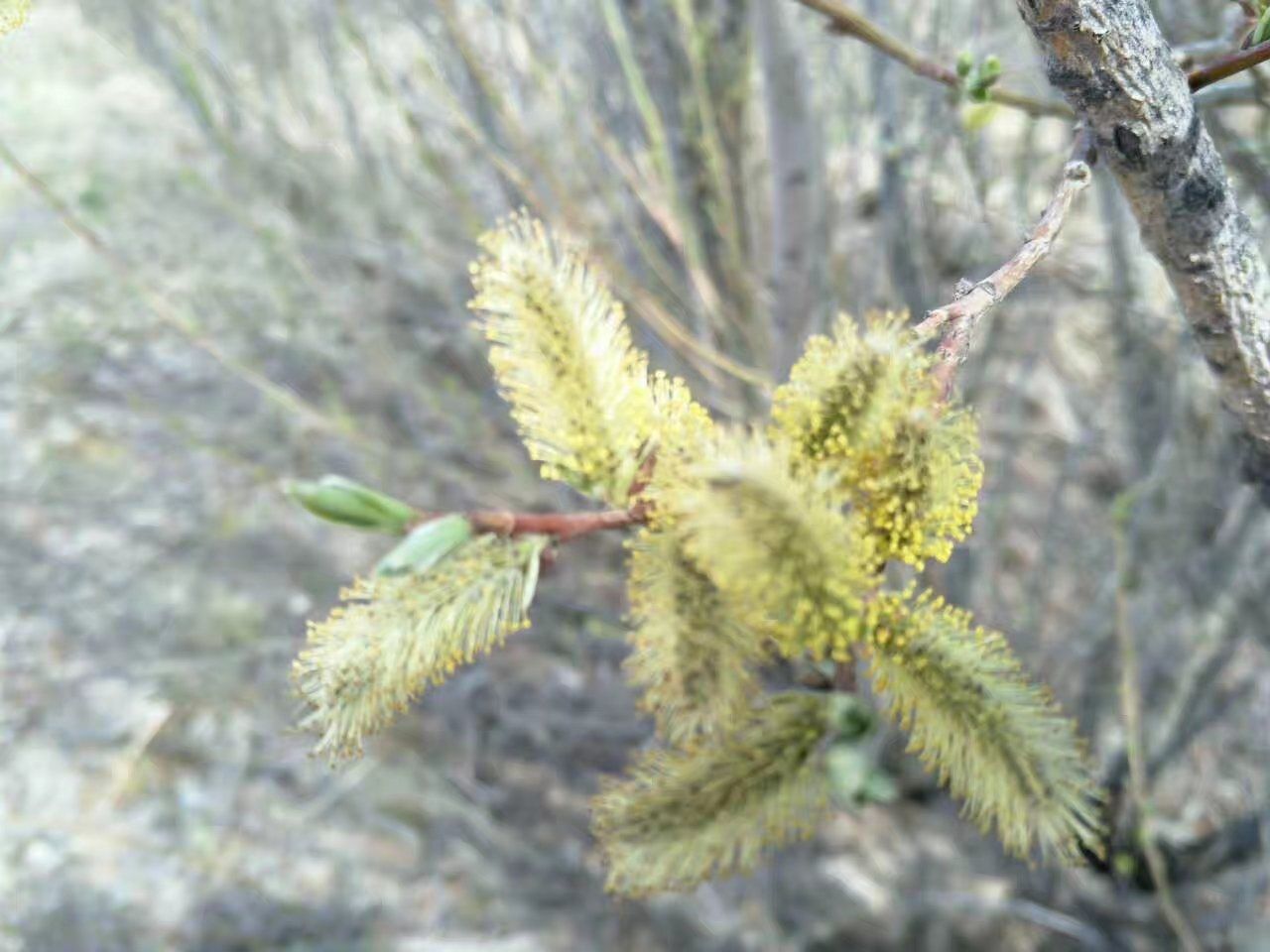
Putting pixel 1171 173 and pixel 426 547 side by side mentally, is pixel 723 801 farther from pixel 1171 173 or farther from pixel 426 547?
pixel 1171 173

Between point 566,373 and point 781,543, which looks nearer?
point 781,543

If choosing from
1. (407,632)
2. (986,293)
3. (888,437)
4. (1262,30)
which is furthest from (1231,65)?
(407,632)

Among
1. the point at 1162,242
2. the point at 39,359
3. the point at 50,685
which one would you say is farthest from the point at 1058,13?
the point at 39,359

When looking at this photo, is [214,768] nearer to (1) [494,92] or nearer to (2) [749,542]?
(1) [494,92]

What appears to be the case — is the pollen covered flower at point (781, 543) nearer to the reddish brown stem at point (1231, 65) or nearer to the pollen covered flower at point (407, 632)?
the pollen covered flower at point (407, 632)

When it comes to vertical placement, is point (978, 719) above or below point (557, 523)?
below

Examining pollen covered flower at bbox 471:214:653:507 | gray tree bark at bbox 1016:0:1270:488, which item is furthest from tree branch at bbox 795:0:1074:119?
pollen covered flower at bbox 471:214:653:507

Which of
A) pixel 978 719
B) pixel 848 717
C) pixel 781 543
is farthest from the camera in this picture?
pixel 848 717
